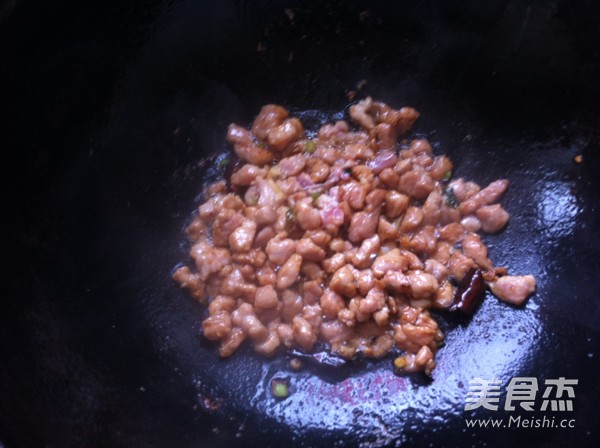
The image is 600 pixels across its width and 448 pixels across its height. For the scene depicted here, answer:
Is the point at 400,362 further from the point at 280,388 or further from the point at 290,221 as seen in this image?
the point at 290,221

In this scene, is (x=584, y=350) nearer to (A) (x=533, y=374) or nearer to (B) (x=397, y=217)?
(A) (x=533, y=374)

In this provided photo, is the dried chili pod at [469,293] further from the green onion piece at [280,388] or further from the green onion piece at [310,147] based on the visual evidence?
the green onion piece at [310,147]

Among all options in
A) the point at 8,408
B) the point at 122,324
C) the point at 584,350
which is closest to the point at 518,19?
the point at 584,350

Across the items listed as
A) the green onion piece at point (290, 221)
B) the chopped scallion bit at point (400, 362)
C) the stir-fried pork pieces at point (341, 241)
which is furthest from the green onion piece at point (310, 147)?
the chopped scallion bit at point (400, 362)

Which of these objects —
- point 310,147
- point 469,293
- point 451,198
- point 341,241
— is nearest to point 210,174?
point 310,147

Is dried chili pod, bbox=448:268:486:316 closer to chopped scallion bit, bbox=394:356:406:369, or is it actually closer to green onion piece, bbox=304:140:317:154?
chopped scallion bit, bbox=394:356:406:369

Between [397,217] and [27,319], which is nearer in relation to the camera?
[27,319]
